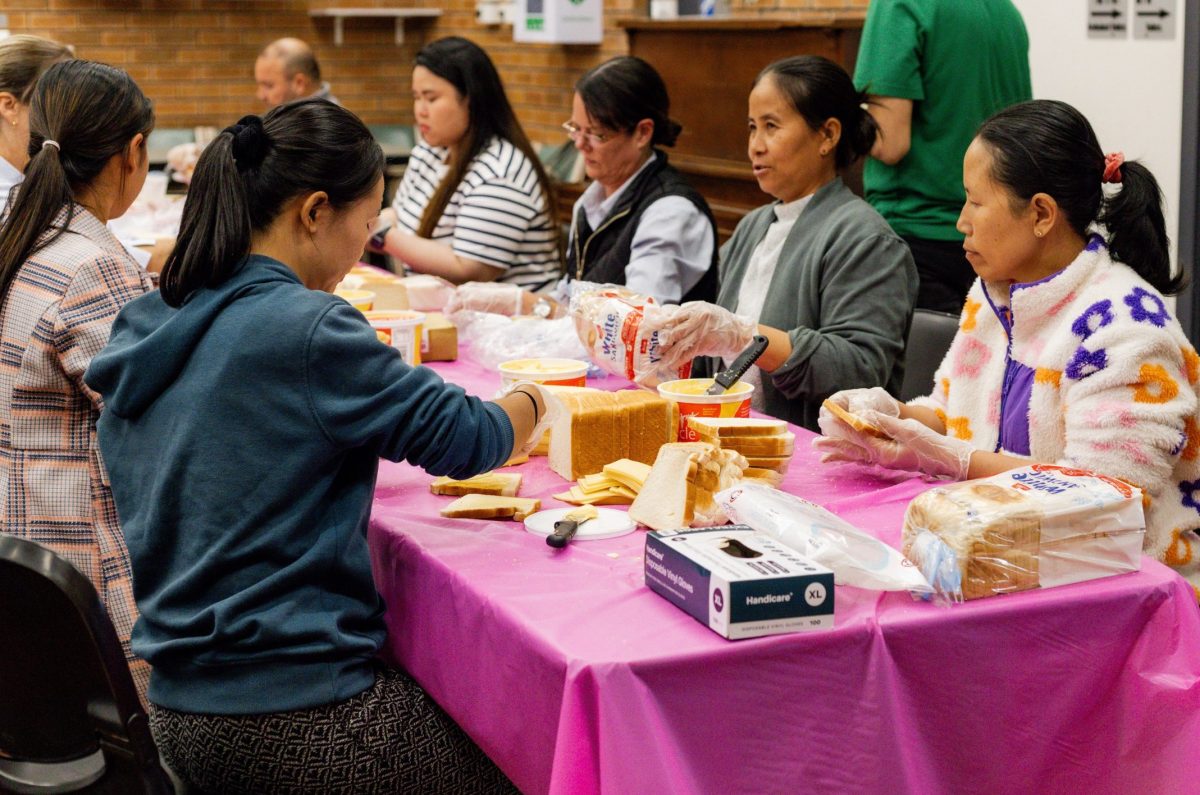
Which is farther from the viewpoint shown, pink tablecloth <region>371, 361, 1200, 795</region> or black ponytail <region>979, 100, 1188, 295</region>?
black ponytail <region>979, 100, 1188, 295</region>

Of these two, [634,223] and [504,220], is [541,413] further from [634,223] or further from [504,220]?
[504,220]

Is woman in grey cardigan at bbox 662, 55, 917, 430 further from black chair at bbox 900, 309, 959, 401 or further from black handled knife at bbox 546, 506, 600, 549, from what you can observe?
black handled knife at bbox 546, 506, 600, 549

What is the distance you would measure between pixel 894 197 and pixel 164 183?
8.29ft

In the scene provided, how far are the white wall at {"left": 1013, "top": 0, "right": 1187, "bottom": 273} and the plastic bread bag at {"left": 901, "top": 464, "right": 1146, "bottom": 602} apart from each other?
2191 mm

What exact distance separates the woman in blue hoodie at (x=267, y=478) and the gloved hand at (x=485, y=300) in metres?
1.27

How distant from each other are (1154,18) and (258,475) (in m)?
3.01

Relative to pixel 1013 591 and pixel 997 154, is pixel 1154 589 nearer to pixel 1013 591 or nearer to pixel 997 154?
pixel 1013 591

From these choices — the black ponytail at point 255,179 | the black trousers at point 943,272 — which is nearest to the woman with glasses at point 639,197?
the black trousers at point 943,272

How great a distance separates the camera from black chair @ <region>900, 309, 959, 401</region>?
260 centimetres

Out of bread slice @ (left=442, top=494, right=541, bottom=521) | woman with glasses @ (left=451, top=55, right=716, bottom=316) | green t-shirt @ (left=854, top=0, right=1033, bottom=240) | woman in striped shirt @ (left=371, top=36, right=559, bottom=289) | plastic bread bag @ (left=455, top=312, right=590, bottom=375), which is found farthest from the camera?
woman in striped shirt @ (left=371, top=36, right=559, bottom=289)

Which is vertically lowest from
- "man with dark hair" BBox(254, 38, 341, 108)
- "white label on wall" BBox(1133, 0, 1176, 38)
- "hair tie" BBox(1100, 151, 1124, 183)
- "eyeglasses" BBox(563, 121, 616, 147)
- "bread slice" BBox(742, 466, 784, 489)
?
"bread slice" BBox(742, 466, 784, 489)

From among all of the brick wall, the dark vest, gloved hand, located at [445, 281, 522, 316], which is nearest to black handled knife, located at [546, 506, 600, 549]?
gloved hand, located at [445, 281, 522, 316]

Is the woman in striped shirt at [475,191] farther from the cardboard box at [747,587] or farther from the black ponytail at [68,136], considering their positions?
the cardboard box at [747,587]

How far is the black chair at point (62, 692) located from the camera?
1.31 meters
